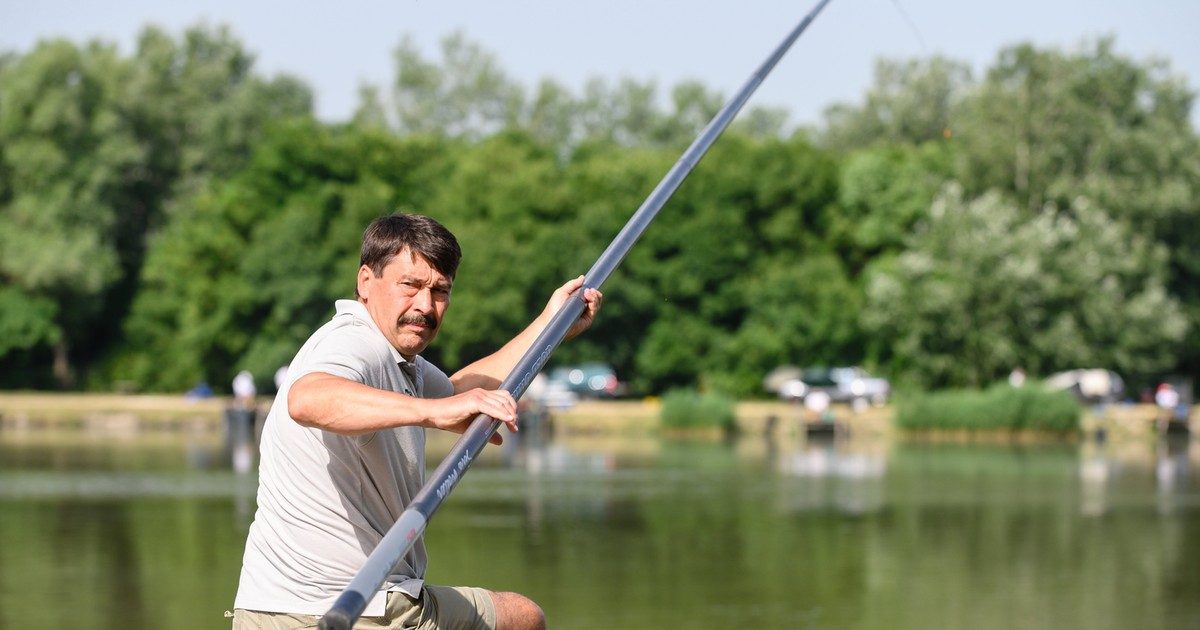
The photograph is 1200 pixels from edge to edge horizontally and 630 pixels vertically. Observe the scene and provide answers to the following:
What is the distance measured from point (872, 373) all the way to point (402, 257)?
5778 cm

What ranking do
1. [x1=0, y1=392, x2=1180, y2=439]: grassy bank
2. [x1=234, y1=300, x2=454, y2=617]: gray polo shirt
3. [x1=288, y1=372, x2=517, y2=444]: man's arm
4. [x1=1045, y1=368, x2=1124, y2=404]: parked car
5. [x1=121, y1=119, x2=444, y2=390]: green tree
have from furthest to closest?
[x1=121, y1=119, x2=444, y2=390]: green tree → [x1=1045, y1=368, x2=1124, y2=404]: parked car → [x1=0, y1=392, x2=1180, y2=439]: grassy bank → [x1=234, y1=300, x2=454, y2=617]: gray polo shirt → [x1=288, y1=372, x2=517, y2=444]: man's arm

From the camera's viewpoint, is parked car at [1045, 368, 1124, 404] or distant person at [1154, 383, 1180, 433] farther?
parked car at [1045, 368, 1124, 404]

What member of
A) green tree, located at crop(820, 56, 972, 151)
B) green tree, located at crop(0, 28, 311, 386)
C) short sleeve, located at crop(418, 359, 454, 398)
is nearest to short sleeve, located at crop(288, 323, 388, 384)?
short sleeve, located at crop(418, 359, 454, 398)

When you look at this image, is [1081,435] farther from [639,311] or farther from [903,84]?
[903,84]

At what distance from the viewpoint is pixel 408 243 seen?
15.1ft

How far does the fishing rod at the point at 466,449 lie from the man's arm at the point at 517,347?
8 centimetres

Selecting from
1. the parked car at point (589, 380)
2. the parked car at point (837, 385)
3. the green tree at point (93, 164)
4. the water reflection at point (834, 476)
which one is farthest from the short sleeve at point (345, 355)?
the green tree at point (93, 164)

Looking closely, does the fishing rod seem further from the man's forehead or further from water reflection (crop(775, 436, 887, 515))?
water reflection (crop(775, 436, 887, 515))

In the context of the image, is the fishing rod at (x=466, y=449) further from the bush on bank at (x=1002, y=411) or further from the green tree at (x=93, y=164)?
the green tree at (x=93, y=164)

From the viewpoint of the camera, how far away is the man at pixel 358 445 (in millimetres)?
4363

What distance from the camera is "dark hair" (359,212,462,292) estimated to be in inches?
182

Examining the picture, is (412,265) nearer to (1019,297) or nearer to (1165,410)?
(1165,410)

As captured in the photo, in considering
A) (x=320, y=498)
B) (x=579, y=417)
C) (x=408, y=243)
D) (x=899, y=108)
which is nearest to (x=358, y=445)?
(x=320, y=498)

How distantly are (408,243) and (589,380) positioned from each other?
57.0m
